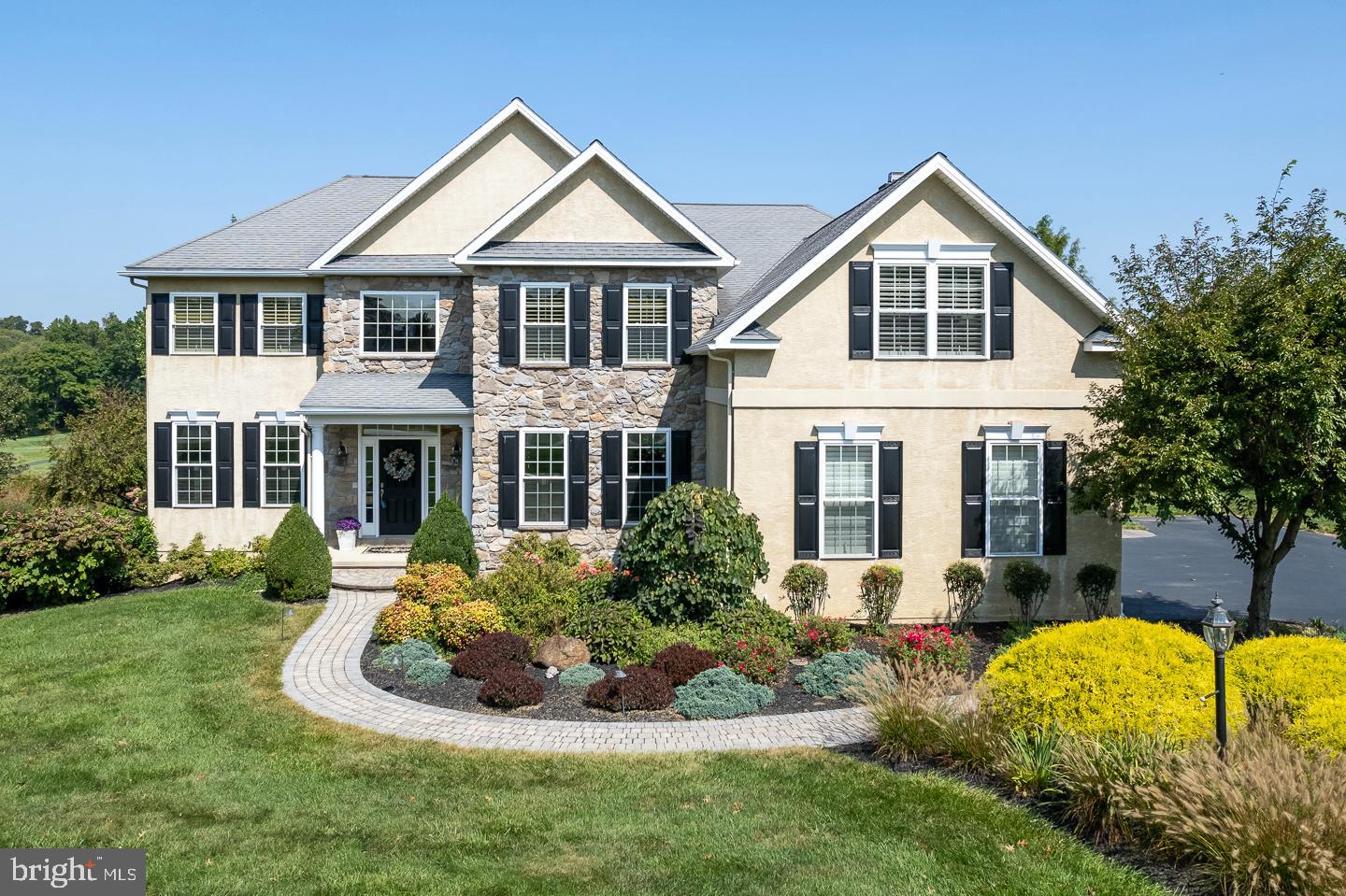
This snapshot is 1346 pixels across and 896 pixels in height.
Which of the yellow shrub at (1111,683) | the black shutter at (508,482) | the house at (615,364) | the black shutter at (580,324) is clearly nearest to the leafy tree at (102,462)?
the house at (615,364)

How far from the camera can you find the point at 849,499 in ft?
50.3

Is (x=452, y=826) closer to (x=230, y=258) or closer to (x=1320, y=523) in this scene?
(x=230, y=258)

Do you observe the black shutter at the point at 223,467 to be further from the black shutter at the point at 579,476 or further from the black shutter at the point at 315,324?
the black shutter at the point at 579,476

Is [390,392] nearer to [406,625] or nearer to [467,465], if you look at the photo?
[467,465]

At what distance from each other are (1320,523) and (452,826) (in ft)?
102

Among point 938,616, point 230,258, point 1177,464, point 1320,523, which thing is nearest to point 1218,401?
point 1177,464

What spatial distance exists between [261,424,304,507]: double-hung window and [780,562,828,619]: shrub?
11.5m

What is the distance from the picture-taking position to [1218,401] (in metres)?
12.5

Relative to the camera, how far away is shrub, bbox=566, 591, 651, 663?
12875mm

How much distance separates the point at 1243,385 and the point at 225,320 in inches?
764

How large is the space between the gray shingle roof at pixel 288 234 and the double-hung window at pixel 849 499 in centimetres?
1246

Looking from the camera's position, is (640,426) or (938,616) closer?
(938,616)

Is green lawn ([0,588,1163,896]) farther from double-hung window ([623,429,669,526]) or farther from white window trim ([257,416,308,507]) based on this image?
white window trim ([257,416,308,507])

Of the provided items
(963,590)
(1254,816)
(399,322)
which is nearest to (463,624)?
(963,590)
